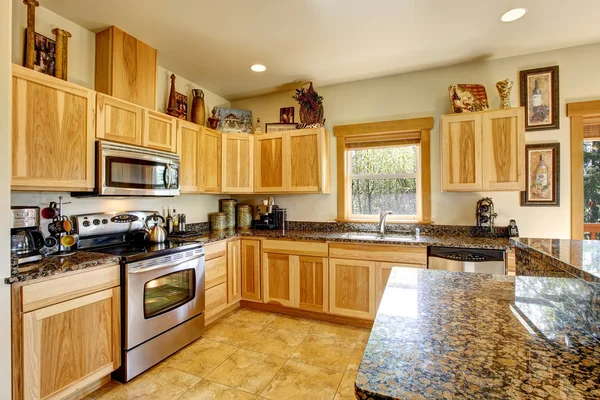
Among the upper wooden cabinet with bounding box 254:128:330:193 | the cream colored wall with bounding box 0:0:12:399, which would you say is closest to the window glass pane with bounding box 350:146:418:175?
the upper wooden cabinet with bounding box 254:128:330:193

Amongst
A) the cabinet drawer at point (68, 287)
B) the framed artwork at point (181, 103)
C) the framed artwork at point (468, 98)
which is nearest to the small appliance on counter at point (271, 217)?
the framed artwork at point (181, 103)

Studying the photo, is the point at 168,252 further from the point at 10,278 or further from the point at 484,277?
the point at 484,277

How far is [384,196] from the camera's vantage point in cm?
337

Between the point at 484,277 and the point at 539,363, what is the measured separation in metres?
0.72

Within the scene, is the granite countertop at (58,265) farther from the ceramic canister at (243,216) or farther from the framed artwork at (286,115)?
the framed artwork at (286,115)

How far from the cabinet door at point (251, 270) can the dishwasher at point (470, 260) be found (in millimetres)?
1827

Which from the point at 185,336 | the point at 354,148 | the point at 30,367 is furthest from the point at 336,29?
the point at 30,367

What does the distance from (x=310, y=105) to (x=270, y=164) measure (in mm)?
852

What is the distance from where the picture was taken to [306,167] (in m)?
3.29

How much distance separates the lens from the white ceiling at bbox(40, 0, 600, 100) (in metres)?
2.06

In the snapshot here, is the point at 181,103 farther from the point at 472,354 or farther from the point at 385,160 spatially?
the point at 472,354

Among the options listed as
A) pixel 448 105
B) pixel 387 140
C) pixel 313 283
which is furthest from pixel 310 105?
pixel 313 283

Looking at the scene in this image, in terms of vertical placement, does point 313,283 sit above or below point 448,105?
below

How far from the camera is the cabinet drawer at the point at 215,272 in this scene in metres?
2.78
